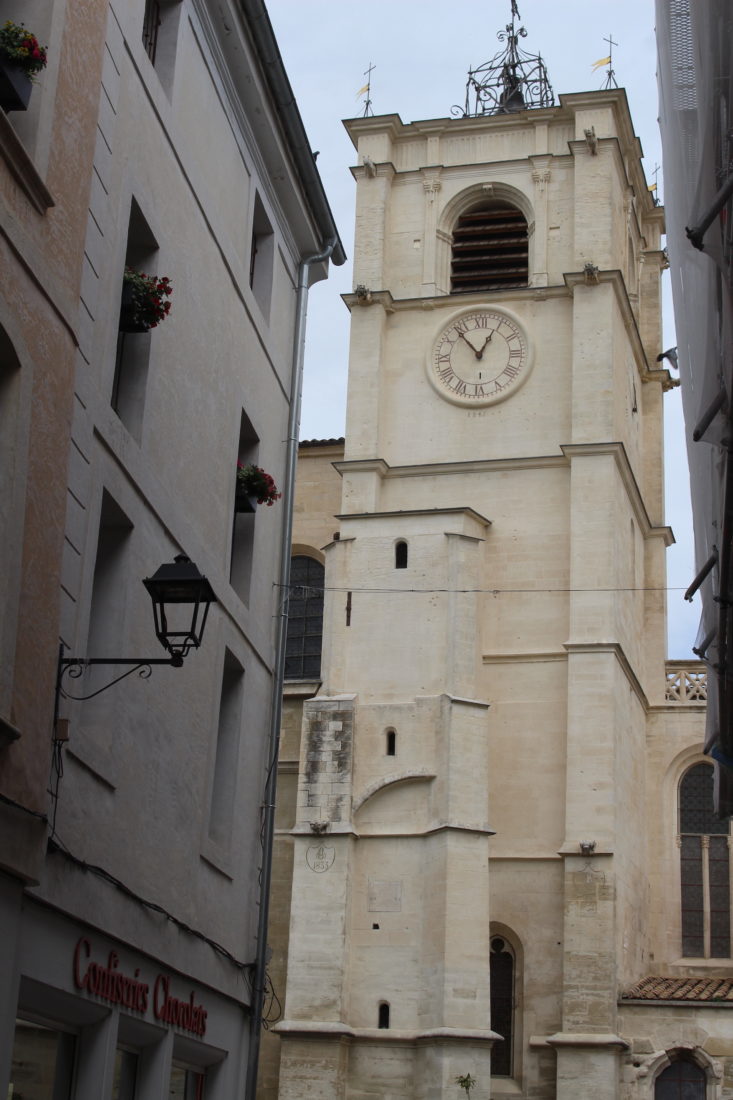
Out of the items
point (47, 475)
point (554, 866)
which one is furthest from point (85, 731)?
point (554, 866)

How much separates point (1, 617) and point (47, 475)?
44.0 inches

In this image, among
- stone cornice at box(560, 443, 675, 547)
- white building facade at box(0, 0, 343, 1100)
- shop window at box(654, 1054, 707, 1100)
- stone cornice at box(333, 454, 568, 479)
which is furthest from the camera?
stone cornice at box(333, 454, 568, 479)

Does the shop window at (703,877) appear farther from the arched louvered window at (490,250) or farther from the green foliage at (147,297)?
the green foliage at (147,297)

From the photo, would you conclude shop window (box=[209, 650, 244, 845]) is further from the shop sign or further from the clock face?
the clock face

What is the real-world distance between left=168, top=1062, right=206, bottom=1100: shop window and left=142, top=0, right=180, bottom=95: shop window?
7.98 m

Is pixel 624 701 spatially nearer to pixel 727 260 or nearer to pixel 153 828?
pixel 153 828

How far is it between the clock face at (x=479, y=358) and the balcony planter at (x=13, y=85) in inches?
1028

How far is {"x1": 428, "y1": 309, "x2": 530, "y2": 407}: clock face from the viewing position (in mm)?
35625

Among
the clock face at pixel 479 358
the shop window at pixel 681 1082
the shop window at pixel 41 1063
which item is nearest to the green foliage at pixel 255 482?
the shop window at pixel 41 1063

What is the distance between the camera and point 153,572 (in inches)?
504

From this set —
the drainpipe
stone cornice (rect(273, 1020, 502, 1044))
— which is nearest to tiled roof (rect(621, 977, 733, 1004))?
stone cornice (rect(273, 1020, 502, 1044))

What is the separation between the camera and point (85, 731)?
1120cm

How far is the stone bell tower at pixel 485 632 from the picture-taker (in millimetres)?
29672

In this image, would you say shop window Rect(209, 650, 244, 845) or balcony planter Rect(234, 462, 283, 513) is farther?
balcony planter Rect(234, 462, 283, 513)
